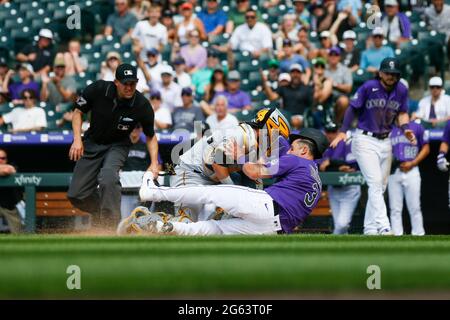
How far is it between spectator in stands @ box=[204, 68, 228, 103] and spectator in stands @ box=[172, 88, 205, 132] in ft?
1.28

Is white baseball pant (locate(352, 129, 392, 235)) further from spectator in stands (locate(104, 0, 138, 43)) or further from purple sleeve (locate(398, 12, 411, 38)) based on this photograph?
spectator in stands (locate(104, 0, 138, 43))

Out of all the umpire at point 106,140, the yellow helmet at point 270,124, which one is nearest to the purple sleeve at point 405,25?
the umpire at point 106,140

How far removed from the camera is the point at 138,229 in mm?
9656

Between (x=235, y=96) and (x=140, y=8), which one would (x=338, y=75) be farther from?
(x=140, y=8)

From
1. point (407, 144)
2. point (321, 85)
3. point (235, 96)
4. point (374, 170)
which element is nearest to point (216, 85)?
point (235, 96)

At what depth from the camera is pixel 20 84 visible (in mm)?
17203

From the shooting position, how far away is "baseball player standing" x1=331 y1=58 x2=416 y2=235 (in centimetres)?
1231

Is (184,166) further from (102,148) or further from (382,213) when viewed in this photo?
(382,213)

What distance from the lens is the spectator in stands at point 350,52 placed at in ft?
54.2

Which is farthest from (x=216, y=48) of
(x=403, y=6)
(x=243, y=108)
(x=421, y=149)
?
(x=421, y=149)

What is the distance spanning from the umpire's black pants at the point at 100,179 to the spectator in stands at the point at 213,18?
22.1 feet

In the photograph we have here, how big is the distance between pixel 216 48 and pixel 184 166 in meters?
6.57

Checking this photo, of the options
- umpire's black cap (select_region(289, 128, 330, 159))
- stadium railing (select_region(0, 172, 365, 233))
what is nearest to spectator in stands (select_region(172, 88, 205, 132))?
stadium railing (select_region(0, 172, 365, 233))

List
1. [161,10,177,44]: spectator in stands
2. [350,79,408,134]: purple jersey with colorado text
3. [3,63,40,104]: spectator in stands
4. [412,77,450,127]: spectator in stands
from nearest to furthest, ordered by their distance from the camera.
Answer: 1. [350,79,408,134]: purple jersey with colorado text
2. [412,77,450,127]: spectator in stands
3. [3,63,40,104]: spectator in stands
4. [161,10,177,44]: spectator in stands
